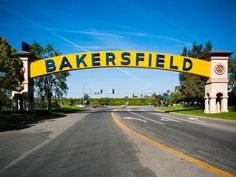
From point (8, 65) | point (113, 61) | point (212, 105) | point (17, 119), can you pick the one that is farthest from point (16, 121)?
point (212, 105)

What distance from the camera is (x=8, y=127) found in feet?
47.0

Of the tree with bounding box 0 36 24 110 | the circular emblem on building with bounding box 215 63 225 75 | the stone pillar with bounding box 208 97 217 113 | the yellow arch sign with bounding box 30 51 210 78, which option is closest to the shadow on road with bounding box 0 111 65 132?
the tree with bounding box 0 36 24 110

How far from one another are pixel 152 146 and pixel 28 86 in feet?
77.6

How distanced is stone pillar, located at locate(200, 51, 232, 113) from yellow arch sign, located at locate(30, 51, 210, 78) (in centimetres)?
233

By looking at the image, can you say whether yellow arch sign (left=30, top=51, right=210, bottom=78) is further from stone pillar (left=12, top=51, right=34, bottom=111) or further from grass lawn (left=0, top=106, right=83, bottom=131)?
grass lawn (left=0, top=106, right=83, bottom=131)

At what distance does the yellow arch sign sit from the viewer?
92.4ft

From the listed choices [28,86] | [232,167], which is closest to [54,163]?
[232,167]

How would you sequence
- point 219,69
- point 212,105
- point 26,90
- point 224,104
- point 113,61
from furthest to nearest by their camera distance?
point 113,61 < point 219,69 < point 26,90 < point 212,105 < point 224,104

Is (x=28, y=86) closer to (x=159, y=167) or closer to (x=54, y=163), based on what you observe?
(x=54, y=163)

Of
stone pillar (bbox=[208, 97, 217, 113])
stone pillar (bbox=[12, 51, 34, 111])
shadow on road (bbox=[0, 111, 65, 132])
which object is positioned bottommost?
shadow on road (bbox=[0, 111, 65, 132])

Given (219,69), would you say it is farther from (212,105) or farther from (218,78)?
(212,105)

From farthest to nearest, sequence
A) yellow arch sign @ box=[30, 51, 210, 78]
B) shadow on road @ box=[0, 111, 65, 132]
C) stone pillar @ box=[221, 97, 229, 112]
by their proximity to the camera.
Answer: yellow arch sign @ box=[30, 51, 210, 78]
stone pillar @ box=[221, 97, 229, 112]
shadow on road @ box=[0, 111, 65, 132]

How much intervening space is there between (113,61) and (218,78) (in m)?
14.4

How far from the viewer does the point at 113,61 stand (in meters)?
28.4
